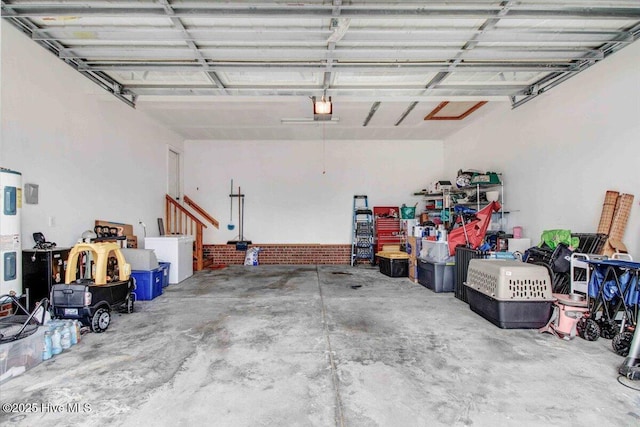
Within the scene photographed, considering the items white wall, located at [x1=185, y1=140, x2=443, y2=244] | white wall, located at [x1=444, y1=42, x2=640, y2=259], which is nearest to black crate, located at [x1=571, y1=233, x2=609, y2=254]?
white wall, located at [x1=444, y1=42, x2=640, y2=259]

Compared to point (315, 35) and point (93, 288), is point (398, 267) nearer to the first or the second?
point (315, 35)

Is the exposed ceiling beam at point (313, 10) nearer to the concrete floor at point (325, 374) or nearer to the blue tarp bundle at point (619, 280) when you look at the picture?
the blue tarp bundle at point (619, 280)

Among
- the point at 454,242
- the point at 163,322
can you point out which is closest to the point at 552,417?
the point at 454,242

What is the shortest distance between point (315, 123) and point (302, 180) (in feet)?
6.95

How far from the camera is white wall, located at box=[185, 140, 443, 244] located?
8820 mm

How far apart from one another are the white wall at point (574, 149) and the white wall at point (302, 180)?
2791mm

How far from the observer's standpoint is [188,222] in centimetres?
849

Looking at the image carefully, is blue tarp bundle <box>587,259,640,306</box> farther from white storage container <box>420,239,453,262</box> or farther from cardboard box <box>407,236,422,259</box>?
cardboard box <box>407,236,422,259</box>

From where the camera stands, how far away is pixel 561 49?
3.72 meters

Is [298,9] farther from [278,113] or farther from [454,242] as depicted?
[454,242]

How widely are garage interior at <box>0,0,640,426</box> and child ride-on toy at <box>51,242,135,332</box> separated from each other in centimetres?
22

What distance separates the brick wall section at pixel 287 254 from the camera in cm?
870

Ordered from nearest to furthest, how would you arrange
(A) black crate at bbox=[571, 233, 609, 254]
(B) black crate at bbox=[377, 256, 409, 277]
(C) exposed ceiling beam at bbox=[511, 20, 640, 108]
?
(C) exposed ceiling beam at bbox=[511, 20, 640, 108] < (A) black crate at bbox=[571, 233, 609, 254] < (B) black crate at bbox=[377, 256, 409, 277]

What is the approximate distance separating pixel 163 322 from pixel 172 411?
80.7 inches
